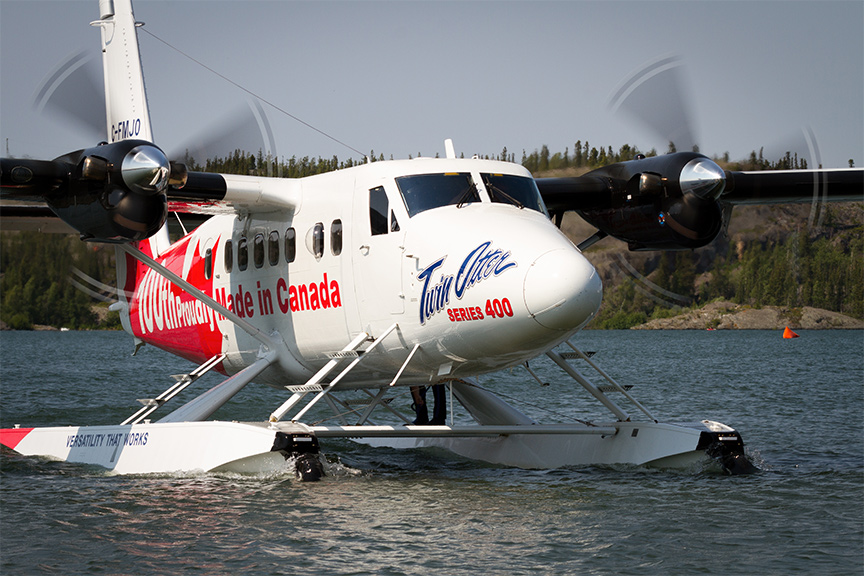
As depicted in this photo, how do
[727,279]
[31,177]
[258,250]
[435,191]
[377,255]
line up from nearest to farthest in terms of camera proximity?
[31,177]
[435,191]
[377,255]
[258,250]
[727,279]

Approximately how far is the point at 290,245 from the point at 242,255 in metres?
1.05

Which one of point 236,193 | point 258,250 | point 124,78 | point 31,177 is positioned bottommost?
point 258,250

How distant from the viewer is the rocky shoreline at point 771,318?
99.4 meters

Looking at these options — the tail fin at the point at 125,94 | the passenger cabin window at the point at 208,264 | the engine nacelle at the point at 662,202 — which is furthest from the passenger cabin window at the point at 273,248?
the engine nacelle at the point at 662,202

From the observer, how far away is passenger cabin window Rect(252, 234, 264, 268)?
12102 mm

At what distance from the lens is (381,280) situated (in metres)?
10.4

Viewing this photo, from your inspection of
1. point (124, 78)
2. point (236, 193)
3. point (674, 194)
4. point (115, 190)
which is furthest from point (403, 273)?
point (124, 78)

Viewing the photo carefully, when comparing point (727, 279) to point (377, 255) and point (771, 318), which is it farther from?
point (377, 255)

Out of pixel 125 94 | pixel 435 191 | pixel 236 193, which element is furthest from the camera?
pixel 125 94

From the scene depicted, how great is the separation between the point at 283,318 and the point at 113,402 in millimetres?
14224

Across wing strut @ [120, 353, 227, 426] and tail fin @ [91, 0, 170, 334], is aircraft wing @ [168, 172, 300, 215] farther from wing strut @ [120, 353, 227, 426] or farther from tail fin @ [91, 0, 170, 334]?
tail fin @ [91, 0, 170, 334]

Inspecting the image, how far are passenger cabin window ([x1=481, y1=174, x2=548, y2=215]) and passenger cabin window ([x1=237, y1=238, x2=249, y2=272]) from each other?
353cm

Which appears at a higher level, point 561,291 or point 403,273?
point 403,273

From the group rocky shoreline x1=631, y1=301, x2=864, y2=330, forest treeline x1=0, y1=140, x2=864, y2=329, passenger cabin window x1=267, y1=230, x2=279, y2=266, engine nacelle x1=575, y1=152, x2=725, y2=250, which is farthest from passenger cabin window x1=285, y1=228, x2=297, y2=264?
rocky shoreline x1=631, y1=301, x2=864, y2=330
